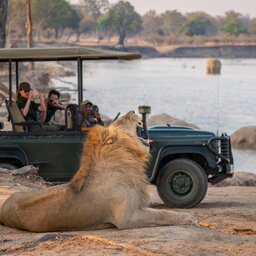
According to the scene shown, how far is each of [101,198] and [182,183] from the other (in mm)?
3301

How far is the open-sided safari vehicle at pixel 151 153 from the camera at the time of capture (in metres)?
8.82

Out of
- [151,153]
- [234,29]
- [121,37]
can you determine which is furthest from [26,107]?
[234,29]

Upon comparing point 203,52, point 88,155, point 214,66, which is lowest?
point 214,66

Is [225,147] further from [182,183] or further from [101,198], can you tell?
[101,198]

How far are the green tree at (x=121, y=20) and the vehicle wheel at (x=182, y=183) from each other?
145 metres

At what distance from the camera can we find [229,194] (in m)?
10.8

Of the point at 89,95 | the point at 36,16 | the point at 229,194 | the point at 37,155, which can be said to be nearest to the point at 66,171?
the point at 37,155

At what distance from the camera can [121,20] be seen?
513 feet

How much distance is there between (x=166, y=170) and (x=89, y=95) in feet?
132

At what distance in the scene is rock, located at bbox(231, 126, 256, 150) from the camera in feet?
77.5

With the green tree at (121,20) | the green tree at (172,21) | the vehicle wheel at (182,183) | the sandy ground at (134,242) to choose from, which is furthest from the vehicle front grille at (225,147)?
the green tree at (172,21)

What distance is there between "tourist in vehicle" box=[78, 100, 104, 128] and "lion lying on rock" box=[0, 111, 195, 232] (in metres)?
2.87

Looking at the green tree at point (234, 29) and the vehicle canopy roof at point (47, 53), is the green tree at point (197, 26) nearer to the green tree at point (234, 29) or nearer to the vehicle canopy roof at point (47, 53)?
the green tree at point (234, 29)

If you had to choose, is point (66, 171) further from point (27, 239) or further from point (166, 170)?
point (27, 239)
